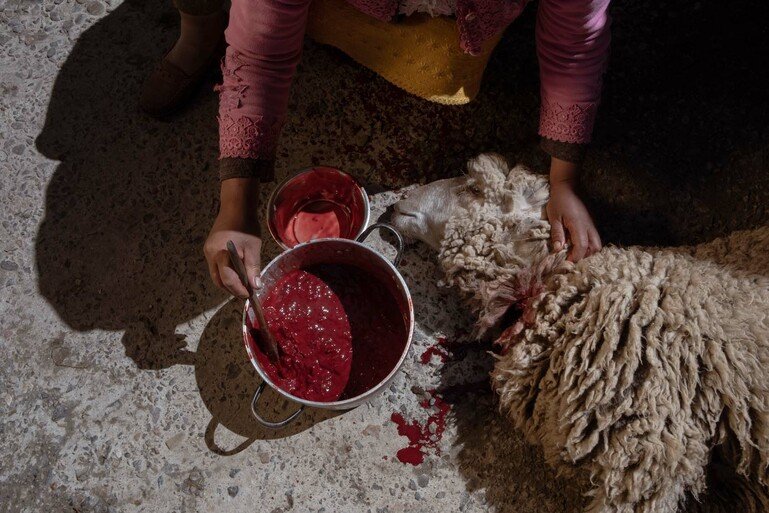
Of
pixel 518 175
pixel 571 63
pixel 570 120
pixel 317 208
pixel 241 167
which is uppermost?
pixel 571 63

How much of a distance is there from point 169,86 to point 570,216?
1126 mm

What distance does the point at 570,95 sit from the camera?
1269 mm

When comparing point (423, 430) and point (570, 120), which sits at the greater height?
point (570, 120)

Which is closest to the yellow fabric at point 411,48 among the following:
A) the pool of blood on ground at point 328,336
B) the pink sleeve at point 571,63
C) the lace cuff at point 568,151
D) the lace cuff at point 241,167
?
the pink sleeve at point 571,63

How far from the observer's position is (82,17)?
1773 millimetres

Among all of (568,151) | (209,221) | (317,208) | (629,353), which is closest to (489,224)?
(568,151)

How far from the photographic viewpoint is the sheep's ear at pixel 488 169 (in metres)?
1.28

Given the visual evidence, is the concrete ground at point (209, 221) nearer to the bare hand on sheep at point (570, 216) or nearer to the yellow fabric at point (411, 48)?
the yellow fabric at point (411, 48)

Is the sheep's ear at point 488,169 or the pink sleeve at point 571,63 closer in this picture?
the pink sleeve at point 571,63

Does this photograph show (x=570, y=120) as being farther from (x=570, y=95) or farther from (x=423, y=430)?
(x=423, y=430)

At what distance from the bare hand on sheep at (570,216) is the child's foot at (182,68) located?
99cm

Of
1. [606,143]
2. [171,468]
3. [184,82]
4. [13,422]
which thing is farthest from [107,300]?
[606,143]

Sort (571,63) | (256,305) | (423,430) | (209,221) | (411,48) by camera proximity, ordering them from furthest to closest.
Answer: (209,221)
(423,430)
(411,48)
(571,63)
(256,305)

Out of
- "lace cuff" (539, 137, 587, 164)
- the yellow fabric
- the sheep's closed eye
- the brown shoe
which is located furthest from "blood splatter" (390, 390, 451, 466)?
the brown shoe
